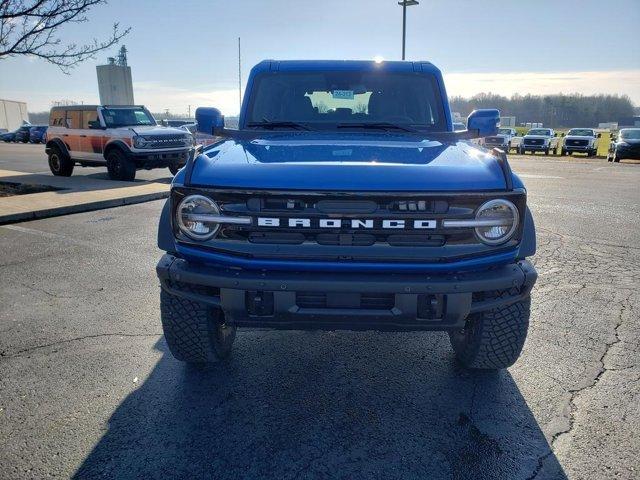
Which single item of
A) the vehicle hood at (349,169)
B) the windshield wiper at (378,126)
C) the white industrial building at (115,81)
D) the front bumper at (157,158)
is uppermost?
the white industrial building at (115,81)

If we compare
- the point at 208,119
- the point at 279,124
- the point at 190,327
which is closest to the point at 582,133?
the point at 279,124

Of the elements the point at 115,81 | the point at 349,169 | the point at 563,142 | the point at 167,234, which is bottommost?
the point at 563,142

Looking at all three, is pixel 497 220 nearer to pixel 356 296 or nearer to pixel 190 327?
pixel 356 296

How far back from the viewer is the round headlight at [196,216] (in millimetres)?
2500

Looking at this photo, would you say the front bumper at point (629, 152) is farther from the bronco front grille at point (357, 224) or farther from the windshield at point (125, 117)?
the bronco front grille at point (357, 224)

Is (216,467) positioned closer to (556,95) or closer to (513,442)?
(513,442)

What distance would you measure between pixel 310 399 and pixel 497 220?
1438mm

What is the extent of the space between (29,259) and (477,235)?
17.5ft

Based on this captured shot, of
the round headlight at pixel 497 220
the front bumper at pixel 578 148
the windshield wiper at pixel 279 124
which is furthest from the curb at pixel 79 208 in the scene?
the front bumper at pixel 578 148

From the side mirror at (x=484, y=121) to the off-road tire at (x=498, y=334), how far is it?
160 centimetres

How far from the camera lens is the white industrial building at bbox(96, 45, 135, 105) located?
63906 millimetres

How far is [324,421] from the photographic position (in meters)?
2.59

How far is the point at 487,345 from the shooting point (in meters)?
2.81

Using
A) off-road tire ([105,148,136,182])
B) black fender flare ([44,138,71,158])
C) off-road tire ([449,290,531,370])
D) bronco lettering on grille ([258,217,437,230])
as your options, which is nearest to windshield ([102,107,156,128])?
off-road tire ([105,148,136,182])
